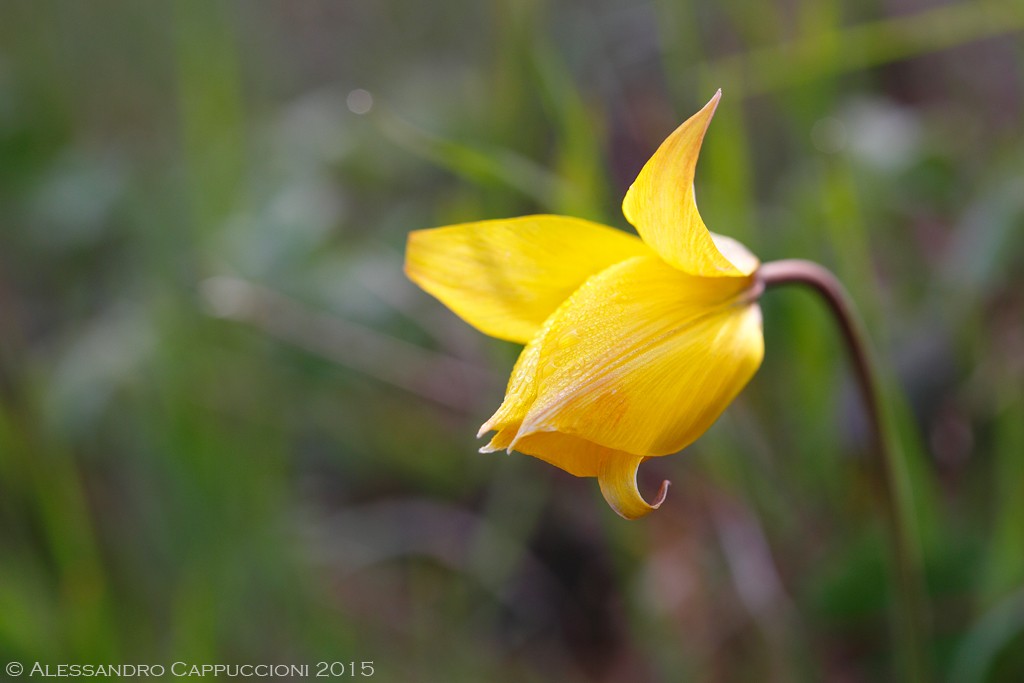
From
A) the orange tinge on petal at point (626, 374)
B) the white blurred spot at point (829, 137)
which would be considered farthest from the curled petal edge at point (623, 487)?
the white blurred spot at point (829, 137)

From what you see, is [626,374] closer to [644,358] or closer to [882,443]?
[644,358]

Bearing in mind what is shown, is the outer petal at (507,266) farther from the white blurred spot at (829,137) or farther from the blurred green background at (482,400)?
the white blurred spot at (829,137)

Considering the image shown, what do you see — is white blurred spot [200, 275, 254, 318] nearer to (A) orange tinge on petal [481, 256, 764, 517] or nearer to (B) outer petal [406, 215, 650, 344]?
(B) outer petal [406, 215, 650, 344]

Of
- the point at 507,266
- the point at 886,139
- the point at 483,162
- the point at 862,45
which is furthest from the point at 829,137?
the point at 507,266

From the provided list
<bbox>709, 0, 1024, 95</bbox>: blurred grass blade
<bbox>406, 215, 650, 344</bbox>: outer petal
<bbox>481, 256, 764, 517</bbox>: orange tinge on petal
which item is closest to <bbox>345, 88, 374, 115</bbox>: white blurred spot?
<bbox>406, 215, 650, 344</bbox>: outer petal

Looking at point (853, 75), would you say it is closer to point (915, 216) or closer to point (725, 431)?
point (915, 216)

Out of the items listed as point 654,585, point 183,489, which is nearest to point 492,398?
point 654,585
